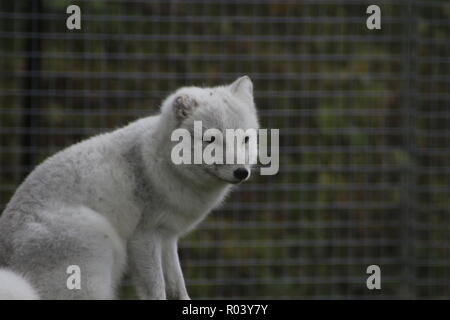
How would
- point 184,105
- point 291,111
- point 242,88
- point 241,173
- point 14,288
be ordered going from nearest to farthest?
point 14,288 → point 241,173 → point 184,105 → point 242,88 → point 291,111

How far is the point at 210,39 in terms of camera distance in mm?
4863

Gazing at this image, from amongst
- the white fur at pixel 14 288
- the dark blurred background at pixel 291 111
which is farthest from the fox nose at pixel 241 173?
the dark blurred background at pixel 291 111

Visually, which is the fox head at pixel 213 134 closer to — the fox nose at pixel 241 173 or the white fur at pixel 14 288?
the fox nose at pixel 241 173

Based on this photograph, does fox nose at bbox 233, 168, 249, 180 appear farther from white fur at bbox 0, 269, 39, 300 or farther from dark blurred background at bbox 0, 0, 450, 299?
dark blurred background at bbox 0, 0, 450, 299

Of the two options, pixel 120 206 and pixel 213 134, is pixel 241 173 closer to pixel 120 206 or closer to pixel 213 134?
pixel 213 134

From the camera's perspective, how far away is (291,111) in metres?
5.09

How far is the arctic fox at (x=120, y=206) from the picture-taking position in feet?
9.09

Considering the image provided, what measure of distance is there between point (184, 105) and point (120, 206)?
1.23 feet

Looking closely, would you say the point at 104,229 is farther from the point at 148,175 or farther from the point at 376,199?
the point at 376,199

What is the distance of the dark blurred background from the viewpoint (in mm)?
Result: 4891

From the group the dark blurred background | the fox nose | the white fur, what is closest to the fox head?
the fox nose

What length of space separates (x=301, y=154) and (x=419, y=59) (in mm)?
845

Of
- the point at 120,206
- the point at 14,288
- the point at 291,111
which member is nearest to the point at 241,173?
the point at 120,206
